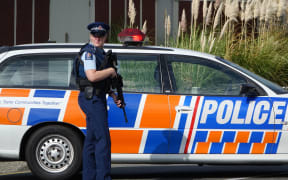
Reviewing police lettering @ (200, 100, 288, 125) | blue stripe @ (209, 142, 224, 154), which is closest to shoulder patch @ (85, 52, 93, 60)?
police lettering @ (200, 100, 288, 125)

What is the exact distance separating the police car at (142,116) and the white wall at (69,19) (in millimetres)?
10044

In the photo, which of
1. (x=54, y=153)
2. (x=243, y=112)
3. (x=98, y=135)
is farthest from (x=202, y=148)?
(x=54, y=153)

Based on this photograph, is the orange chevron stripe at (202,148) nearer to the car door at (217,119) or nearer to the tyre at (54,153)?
the car door at (217,119)

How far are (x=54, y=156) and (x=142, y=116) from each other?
1093mm

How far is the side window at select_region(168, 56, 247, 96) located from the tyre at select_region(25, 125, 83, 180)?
1351 mm

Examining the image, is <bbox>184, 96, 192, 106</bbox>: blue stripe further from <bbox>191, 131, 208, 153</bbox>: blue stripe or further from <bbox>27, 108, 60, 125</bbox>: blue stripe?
<bbox>27, 108, 60, 125</bbox>: blue stripe

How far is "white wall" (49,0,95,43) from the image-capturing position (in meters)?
17.7

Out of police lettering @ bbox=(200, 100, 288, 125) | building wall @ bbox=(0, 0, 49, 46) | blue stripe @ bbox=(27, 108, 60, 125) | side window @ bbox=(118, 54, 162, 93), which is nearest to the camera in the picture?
blue stripe @ bbox=(27, 108, 60, 125)

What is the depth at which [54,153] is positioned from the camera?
293 inches

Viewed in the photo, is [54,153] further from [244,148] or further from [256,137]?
[256,137]

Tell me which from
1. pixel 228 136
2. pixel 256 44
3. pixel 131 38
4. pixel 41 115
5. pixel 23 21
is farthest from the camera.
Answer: pixel 23 21

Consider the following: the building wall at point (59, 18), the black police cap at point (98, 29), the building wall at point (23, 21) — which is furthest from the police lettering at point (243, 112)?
the building wall at point (23, 21)

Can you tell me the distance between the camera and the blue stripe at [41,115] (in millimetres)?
7402

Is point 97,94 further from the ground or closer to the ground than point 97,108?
further from the ground
